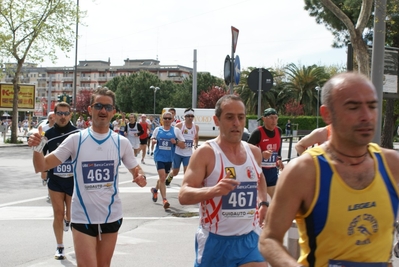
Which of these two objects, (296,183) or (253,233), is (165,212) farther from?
(296,183)

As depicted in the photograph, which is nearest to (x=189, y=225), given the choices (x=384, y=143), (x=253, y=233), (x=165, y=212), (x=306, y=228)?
(x=165, y=212)

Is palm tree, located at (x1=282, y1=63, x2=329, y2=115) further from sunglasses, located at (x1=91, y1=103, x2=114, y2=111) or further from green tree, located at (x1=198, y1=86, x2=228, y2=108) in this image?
sunglasses, located at (x1=91, y1=103, x2=114, y2=111)

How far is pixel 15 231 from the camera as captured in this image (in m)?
8.71

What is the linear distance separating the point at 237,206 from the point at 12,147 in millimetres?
30775

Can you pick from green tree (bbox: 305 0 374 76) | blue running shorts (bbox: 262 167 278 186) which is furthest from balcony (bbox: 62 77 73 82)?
blue running shorts (bbox: 262 167 278 186)

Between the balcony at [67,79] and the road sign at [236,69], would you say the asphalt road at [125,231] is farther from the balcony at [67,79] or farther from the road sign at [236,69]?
the balcony at [67,79]

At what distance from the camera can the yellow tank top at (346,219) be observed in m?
2.29

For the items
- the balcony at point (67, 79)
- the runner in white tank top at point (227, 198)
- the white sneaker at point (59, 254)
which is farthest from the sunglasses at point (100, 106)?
the balcony at point (67, 79)

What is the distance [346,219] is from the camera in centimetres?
229

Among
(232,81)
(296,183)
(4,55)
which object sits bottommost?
(296,183)

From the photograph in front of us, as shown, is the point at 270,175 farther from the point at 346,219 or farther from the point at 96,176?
the point at 346,219

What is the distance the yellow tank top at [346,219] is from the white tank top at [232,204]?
171 centimetres

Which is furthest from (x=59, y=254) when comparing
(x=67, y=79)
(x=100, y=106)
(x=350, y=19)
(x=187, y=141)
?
(x=67, y=79)

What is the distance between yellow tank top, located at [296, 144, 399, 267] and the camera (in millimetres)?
2295
